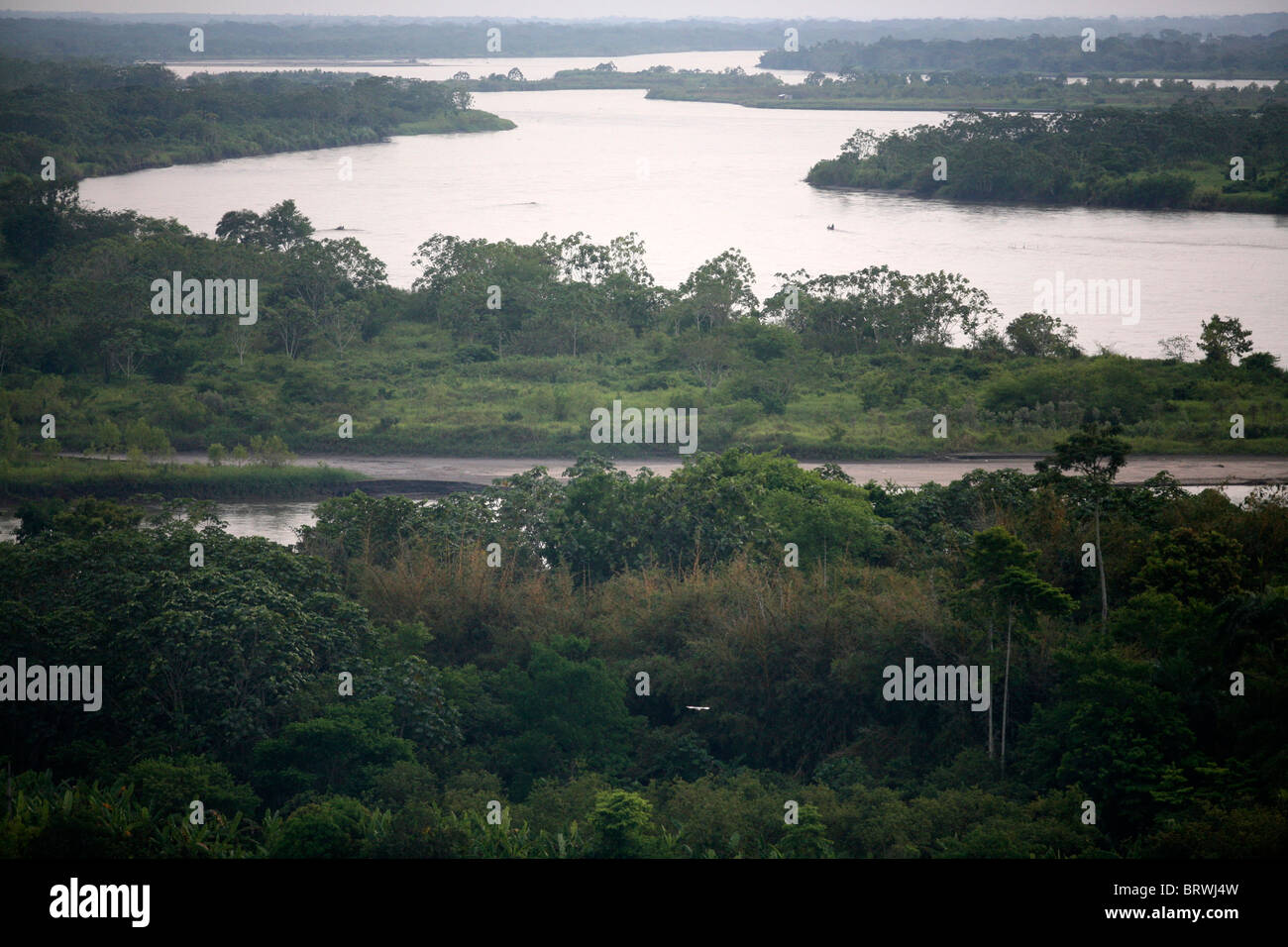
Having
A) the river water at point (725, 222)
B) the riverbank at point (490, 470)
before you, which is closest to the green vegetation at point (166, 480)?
the riverbank at point (490, 470)

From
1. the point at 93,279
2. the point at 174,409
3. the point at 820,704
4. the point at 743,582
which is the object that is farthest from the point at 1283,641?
the point at 93,279

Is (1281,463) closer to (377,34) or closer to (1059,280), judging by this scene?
(1059,280)

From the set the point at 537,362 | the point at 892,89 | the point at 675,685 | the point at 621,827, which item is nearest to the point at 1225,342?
the point at 537,362

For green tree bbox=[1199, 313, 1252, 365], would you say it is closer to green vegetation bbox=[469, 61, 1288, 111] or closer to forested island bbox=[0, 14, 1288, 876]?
forested island bbox=[0, 14, 1288, 876]

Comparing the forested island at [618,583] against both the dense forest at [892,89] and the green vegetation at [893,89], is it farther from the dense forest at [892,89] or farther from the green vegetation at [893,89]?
the green vegetation at [893,89]

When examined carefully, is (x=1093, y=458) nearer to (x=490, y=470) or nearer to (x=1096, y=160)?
(x=490, y=470)

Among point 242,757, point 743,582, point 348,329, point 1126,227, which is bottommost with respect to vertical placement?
point 242,757

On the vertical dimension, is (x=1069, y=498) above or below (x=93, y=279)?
below
